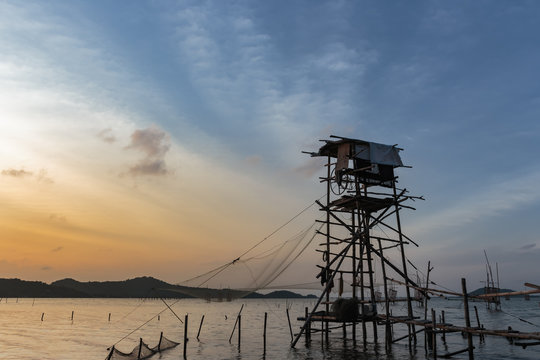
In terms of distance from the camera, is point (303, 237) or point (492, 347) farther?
point (492, 347)

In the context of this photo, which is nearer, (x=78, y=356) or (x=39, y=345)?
(x=78, y=356)

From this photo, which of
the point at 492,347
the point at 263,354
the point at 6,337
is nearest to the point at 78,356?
the point at 263,354

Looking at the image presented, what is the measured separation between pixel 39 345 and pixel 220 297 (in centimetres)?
1858

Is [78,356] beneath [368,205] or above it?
beneath

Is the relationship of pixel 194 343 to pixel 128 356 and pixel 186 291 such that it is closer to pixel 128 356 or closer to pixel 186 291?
pixel 186 291

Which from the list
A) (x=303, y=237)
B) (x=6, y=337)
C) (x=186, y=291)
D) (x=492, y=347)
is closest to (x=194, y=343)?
(x=186, y=291)

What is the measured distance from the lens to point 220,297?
26.6 m

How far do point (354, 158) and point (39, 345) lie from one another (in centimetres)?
3083

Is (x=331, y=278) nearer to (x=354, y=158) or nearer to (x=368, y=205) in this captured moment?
(x=368, y=205)

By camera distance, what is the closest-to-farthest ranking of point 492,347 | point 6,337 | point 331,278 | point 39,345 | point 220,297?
point 331,278 < point 220,297 < point 492,347 < point 39,345 < point 6,337

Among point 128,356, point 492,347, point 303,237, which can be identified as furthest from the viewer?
point 492,347

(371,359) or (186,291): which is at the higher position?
(186,291)

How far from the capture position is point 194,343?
33562mm

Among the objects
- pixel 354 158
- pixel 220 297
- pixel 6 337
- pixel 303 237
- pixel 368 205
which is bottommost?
pixel 6 337
